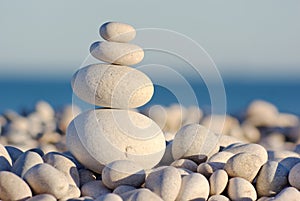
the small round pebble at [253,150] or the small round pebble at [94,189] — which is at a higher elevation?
the small round pebble at [253,150]

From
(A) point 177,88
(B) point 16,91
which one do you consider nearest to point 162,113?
(A) point 177,88

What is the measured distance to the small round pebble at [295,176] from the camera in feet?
14.9

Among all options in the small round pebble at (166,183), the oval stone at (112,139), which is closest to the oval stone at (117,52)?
the oval stone at (112,139)

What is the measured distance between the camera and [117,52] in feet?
15.7

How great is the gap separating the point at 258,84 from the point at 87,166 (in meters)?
69.5

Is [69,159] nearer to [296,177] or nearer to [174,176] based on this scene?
[174,176]

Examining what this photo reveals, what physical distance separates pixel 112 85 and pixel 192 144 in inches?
30.3

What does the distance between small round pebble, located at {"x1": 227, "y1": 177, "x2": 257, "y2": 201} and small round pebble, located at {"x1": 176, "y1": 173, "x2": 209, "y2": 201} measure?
7.6 inches

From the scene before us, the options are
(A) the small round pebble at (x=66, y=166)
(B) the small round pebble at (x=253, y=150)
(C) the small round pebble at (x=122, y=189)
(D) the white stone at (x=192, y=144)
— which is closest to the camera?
(C) the small round pebble at (x=122, y=189)

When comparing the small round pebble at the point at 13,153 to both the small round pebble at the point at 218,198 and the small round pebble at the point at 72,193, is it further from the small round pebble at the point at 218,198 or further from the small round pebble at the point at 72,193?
the small round pebble at the point at 218,198

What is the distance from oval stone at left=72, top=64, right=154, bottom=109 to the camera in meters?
4.77

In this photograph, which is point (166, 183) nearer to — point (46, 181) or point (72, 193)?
point (72, 193)

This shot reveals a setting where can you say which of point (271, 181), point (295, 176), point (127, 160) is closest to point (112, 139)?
point (127, 160)

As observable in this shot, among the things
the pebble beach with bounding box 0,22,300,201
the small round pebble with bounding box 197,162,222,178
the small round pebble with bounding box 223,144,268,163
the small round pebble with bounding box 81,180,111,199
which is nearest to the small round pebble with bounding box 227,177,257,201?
the pebble beach with bounding box 0,22,300,201
